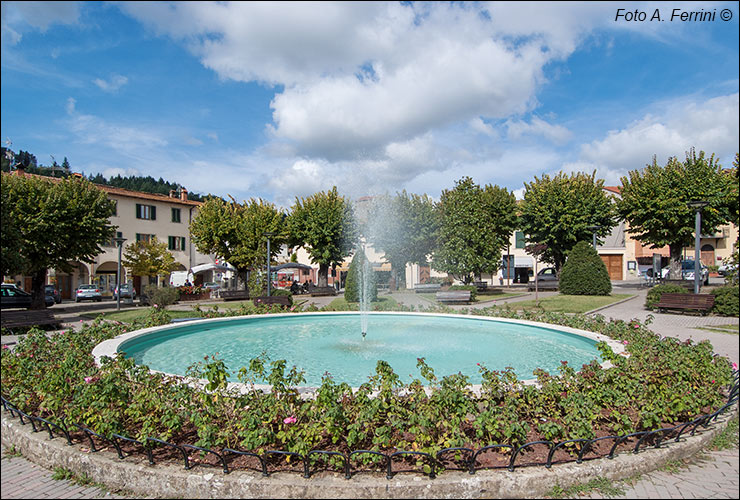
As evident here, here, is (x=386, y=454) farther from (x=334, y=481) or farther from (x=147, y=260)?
(x=147, y=260)

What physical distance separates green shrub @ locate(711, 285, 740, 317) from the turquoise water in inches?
383

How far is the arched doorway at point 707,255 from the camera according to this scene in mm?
52969

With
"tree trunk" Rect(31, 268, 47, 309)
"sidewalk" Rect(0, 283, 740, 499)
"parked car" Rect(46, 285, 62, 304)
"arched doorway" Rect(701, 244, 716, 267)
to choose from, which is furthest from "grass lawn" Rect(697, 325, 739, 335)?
"arched doorway" Rect(701, 244, 716, 267)

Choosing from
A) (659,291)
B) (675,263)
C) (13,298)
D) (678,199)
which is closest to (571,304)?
(659,291)

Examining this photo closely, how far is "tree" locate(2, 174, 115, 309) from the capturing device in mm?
22453

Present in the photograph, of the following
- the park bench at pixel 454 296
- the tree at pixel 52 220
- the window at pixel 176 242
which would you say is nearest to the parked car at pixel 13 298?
the tree at pixel 52 220

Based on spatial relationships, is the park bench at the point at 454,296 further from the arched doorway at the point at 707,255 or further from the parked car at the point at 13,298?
the arched doorway at the point at 707,255

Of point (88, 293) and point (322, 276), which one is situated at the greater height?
point (322, 276)

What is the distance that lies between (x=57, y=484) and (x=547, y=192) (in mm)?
35748

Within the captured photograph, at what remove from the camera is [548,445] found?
428cm

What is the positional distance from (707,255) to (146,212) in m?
64.8

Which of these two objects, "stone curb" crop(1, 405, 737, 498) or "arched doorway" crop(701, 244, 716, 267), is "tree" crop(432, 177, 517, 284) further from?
"arched doorway" crop(701, 244, 716, 267)

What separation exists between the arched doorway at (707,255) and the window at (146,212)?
63.5m

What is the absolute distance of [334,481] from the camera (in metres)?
3.86
